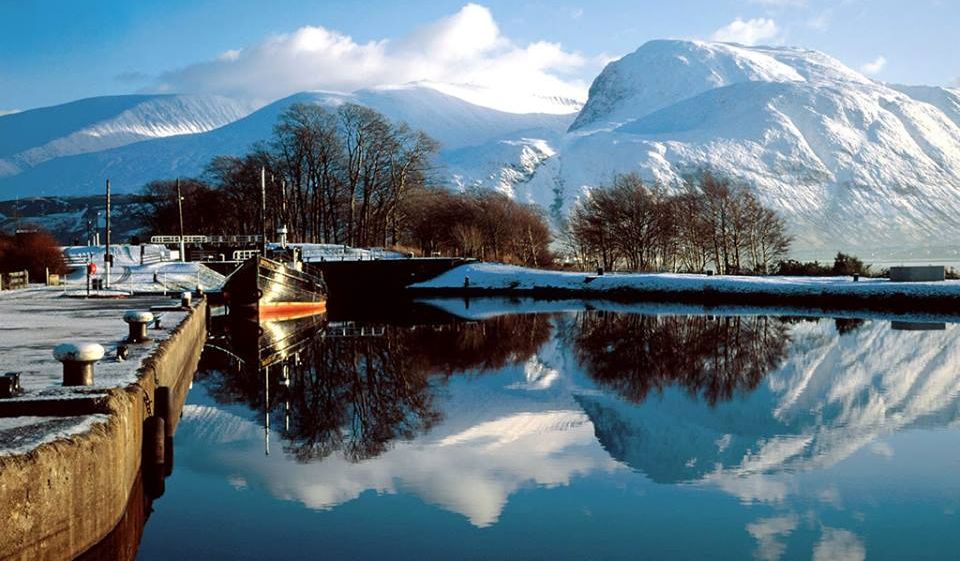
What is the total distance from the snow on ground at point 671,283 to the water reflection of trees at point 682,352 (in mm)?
10915

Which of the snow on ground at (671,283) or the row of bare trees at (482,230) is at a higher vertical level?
the row of bare trees at (482,230)

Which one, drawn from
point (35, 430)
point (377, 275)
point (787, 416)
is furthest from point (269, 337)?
point (377, 275)

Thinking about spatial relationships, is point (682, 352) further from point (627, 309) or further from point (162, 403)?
point (627, 309)

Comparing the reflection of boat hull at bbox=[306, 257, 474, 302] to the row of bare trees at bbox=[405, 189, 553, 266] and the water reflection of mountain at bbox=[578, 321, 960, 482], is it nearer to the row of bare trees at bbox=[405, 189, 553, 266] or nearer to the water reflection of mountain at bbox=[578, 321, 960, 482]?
the row of bare trees at bbox=[405, 189, 553, 266]

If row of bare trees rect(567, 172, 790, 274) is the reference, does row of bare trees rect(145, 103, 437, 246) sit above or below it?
above

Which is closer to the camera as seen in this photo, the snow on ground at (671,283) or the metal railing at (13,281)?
the metal railing at (13,281)

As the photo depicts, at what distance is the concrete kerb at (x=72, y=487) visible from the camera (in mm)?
7695

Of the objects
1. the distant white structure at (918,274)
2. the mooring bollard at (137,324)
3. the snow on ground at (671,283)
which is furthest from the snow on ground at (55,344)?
the distant white structure at (918,274)

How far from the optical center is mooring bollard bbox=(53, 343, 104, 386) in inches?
461

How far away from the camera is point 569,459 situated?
14.5 m

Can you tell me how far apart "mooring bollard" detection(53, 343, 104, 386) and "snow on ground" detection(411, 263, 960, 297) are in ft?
157

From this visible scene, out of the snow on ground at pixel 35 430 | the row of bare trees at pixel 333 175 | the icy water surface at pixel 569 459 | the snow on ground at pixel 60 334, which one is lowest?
the icy water surface at pixel 569 459

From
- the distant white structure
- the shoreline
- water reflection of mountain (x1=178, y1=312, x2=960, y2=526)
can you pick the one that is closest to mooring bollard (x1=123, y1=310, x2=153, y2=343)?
water reflection of mountain (x1=178, y1=312, x2=960, y2=526)

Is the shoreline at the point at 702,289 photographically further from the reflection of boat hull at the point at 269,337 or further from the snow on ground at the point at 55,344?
the snow on ground at the point at 55,344
